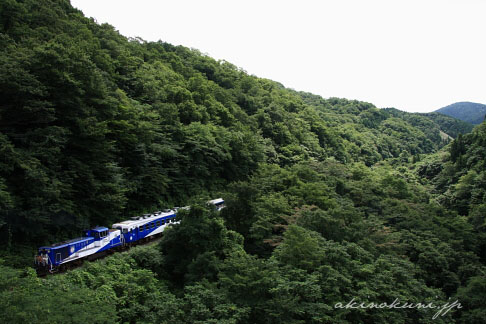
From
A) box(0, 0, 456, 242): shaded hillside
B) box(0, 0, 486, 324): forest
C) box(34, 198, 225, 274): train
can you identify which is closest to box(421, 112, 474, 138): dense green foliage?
box(0, 0, 486, 324): forest

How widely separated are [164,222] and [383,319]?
15.6 meters

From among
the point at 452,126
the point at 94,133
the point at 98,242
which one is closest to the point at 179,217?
the point at 98,242

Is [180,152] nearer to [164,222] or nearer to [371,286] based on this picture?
[164,222]

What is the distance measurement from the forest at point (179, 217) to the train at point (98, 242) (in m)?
0.87

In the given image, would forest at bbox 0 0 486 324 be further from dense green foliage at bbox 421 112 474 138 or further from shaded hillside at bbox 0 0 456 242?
dense green foliage at bbox 421 112 474 138

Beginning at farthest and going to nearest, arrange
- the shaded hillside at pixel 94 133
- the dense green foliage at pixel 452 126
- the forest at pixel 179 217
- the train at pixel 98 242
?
the dense green foliage at pixel 452 126, the shaded hillside at pixel 94 133, the train at pixel 98 242, the forest at pixel 179 217

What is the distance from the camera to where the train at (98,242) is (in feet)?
52.4

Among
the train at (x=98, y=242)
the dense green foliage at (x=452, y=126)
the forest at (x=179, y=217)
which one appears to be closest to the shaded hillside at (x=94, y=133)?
the forest at (x=179, y=217)

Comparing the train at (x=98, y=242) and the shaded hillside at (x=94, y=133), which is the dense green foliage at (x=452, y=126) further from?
the train at (x=98, y=242)

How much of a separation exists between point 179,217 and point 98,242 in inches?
189

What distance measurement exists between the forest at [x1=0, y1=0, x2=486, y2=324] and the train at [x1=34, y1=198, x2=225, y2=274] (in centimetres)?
87

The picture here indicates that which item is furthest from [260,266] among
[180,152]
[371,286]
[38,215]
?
[180,152]

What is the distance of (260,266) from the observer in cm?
1470

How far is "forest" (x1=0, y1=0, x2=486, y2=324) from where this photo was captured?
1327 cm
